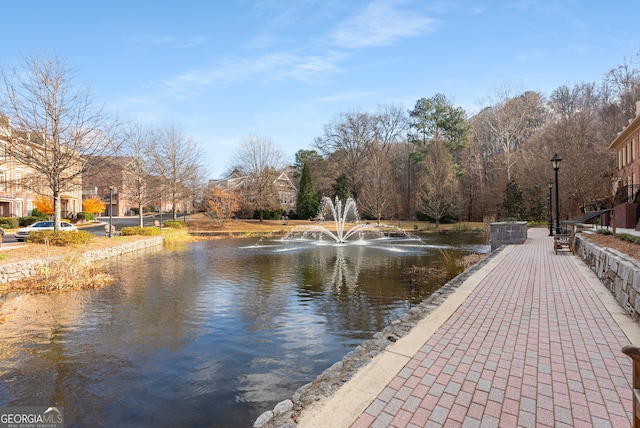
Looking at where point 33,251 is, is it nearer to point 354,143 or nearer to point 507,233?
point 507,233

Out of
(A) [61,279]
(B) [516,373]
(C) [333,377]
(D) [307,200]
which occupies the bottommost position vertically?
(A) [61,279]

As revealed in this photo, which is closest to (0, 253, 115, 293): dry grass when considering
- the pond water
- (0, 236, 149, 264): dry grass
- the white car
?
the pond water

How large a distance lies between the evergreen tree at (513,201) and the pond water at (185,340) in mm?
30137

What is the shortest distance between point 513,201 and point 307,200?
24861 mm

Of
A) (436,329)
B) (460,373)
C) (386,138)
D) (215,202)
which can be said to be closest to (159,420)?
(460,373)

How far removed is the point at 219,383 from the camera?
4723mm

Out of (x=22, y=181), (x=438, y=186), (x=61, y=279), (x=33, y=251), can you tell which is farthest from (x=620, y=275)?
(x=438, y=186)

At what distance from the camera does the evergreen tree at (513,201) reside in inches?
1438

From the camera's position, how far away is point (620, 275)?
6.39 metres

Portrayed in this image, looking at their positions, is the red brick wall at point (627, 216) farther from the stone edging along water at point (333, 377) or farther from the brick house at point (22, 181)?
the brick house at point (22, 181)

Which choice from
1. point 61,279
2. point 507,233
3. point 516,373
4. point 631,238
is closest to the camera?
point 516,373

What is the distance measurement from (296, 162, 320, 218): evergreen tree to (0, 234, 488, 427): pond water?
35.8m

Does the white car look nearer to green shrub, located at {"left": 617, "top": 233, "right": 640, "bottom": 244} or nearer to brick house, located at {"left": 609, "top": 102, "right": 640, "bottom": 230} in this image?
green shrub, located at {"left": 617, "top": 233, "right": 640, "bottom": 244}

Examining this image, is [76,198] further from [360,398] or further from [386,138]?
[360,398]
